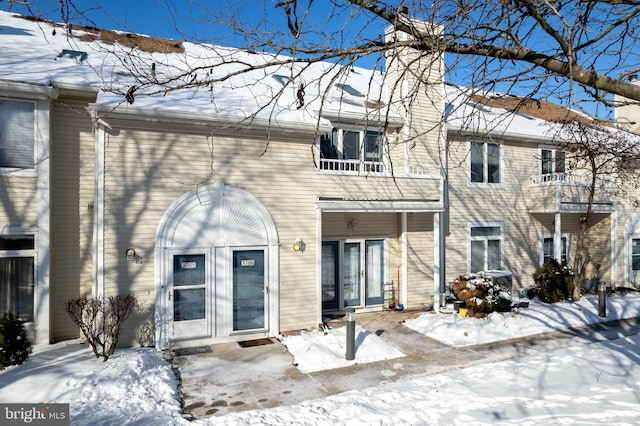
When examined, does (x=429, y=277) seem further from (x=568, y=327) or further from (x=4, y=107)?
(x=4, y=107)

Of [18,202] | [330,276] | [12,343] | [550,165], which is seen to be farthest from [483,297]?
[18,202]

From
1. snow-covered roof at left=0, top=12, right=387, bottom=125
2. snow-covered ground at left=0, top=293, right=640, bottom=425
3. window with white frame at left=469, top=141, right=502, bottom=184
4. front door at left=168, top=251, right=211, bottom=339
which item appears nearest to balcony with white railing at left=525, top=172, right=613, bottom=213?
window with white frame at left=469, top=141, right=502, bottom=184

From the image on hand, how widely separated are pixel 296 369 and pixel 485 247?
28.8 feet

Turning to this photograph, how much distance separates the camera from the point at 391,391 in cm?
620

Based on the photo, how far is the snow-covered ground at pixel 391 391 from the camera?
5316 millimetres

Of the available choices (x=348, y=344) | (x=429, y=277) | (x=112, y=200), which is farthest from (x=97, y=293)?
(x=429, y=277)

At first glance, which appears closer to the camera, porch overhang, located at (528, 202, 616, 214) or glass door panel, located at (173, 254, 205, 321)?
glass door panel, located at (173, 254, 205, 321)

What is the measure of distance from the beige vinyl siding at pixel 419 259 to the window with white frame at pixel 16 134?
9.38 m

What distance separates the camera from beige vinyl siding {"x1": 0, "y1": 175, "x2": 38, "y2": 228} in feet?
25.7

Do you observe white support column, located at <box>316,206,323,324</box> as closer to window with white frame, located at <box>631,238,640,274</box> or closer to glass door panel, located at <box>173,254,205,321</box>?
glass door panel, located at <box>173,254,205,321</box>

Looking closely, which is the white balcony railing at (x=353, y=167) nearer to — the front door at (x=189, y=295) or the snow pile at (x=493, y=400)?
the front door at (x=189, y=295)

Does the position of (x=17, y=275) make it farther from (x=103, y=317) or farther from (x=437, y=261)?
(x=437, y=261)

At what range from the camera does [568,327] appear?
9.86 m

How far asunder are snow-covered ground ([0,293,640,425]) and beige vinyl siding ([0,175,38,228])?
259 cm
